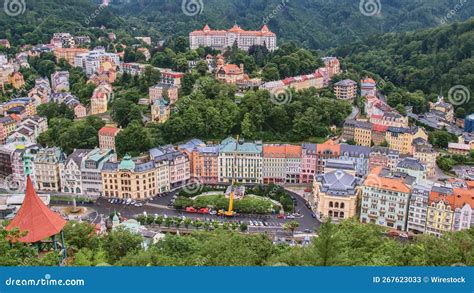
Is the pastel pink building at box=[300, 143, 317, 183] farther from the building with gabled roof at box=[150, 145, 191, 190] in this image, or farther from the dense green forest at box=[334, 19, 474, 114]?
the dense green forest at box=[334, 19, 474, 114]

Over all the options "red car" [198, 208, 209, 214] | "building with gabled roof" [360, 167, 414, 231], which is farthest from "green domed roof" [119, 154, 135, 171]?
"building with gabled roof" [360, 167, 414, 231]

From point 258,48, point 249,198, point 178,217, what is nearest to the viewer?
point 178,217

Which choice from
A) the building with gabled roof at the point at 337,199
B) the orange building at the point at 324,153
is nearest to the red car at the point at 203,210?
the building with gabled roof at the point at 337,199

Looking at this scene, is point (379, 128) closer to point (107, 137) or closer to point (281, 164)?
point (281, 164)

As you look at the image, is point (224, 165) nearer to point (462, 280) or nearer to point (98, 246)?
point (98, 246)

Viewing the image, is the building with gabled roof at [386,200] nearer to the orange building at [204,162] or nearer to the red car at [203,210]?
the red car at [203,210]

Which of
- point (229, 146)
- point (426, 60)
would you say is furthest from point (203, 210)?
point (426, 60)

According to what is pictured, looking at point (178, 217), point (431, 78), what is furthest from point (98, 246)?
point (431, 78)
